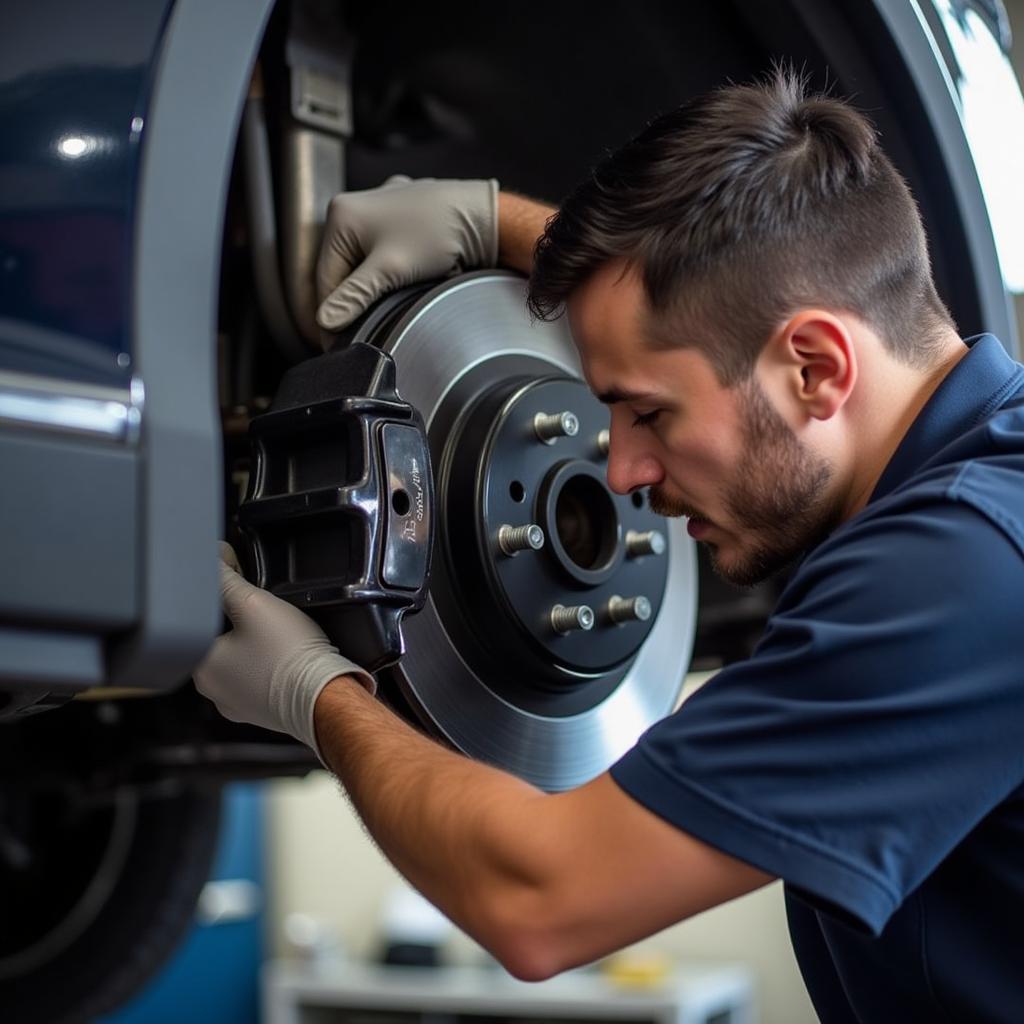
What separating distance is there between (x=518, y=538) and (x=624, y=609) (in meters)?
0.12

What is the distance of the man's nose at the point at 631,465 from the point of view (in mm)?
845

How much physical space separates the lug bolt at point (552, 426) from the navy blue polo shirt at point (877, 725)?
0.29 metres

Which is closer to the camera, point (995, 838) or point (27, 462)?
point (27, 462)

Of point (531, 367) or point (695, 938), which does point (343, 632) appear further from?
point (695, 938)

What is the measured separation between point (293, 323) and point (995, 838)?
0.55 meters

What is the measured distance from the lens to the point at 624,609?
993 millimetres

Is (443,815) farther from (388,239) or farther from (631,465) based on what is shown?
(388,239)

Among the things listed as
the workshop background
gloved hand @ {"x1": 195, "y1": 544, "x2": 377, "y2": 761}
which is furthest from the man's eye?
the workshop background

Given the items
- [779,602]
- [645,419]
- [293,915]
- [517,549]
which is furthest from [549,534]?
[293,915]

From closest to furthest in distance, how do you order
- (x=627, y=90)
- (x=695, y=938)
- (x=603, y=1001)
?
(x=627, y=90), (x=603, y=1001), (x=695, y=938)

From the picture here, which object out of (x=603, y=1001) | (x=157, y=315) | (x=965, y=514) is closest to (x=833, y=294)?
(x=965, y=514)

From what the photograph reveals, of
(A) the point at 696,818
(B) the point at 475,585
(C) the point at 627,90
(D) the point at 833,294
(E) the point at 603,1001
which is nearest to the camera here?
(A) the point at 696,818

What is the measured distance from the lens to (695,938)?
12.4ft

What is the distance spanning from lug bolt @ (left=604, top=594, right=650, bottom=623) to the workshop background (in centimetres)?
292
